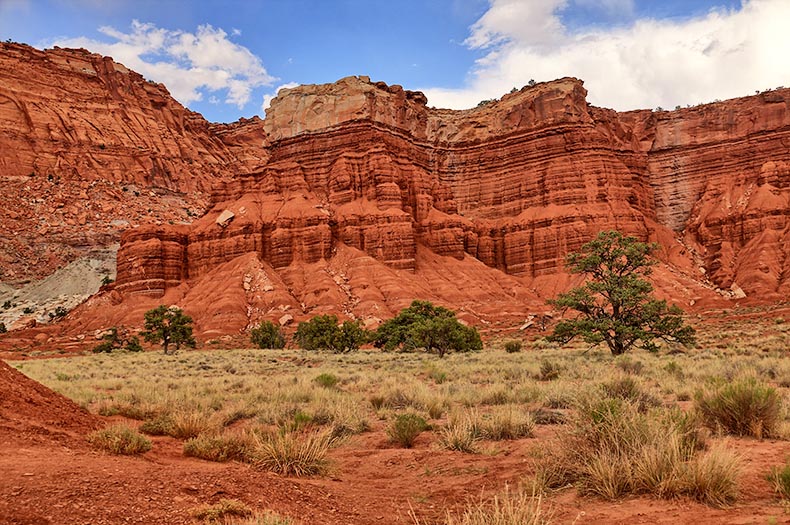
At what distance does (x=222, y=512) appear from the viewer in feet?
15.5

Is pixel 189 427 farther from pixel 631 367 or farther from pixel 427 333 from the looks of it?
pixel 427 333

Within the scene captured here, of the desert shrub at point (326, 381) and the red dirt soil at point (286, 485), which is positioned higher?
the red dirt soil at point (286, 485)

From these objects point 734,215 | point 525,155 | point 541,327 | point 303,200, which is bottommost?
point 541,327

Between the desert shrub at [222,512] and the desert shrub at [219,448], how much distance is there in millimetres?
2775

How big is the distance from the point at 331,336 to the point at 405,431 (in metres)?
35.4

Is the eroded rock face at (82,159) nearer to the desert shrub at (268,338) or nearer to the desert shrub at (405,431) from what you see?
the desert shrub at (268,338)

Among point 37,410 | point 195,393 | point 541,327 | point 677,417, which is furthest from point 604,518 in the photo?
point 541,327

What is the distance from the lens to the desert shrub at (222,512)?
15.1 ft

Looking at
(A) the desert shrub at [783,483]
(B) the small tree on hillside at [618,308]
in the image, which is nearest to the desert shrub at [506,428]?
(A) the desert shrub at [783,483]

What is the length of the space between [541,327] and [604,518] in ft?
177

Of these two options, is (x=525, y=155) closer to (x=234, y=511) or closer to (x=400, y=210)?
(x=400, y=210)

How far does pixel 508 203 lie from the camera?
88125 millimetres

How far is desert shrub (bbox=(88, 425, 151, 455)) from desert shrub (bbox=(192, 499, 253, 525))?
320 cm

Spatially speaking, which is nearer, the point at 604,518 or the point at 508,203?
the point at 604,518
